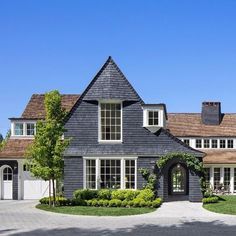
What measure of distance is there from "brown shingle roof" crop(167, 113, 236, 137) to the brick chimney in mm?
508

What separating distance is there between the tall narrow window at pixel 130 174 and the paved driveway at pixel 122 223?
424 centimetres

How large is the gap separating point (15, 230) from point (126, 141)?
13.4m

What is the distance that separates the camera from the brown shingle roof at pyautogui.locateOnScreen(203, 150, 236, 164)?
39.7m

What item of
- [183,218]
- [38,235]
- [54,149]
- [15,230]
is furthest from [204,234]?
[54,149]

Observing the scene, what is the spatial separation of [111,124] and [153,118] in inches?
118

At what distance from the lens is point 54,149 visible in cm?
2672

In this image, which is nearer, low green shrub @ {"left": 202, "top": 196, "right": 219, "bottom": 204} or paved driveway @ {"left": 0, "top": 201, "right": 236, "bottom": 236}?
paved driveway @ {"left": 0, "top": 201, "right": 236, "bottom": 236}

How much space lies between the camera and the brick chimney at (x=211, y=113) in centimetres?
4503

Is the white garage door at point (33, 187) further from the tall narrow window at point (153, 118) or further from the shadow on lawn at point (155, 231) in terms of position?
the shadow on lawn at point (155, 231)

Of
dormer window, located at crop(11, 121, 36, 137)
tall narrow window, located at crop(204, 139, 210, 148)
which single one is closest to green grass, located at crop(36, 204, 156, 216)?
dormer window, located at crop(11, 121, 36, 137)

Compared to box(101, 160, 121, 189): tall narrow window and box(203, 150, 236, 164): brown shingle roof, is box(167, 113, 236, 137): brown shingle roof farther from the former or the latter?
box(101, 160, 121, 189): tall narrow window

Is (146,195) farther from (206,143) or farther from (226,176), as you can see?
(206,143)

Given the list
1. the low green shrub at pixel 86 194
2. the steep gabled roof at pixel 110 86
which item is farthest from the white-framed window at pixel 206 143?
the low green shrub at pixel 86 194

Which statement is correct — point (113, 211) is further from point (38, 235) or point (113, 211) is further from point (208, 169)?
point (208, 169)
